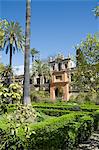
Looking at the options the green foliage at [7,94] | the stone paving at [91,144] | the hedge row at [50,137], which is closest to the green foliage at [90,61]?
the stone paving at [91,144]

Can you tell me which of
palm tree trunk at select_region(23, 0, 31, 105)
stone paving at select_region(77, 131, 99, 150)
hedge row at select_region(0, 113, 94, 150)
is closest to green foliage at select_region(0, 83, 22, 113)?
hedge row at select_region(0, 113, 94, 150)

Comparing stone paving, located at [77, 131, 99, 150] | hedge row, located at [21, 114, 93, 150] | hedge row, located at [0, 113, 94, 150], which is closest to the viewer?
hedge row, located at [0, 113, 94, 150]

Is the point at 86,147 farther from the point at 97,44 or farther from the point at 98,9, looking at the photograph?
the point at 98,9

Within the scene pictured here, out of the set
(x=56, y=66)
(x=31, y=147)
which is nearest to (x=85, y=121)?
(x=31, y=147)

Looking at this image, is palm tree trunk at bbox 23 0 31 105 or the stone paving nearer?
the stone paving

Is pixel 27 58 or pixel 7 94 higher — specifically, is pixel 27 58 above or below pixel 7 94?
above

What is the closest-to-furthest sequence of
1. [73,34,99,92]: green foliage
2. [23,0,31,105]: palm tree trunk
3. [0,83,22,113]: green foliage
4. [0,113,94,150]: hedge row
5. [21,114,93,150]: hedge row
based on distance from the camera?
1. [0,83,22,113]: green foliage
2. [0,113,94,150]: hedge row
3. [21,114,93,150]: hedge row
4. [73,34,99,92]: green foliage
5. [23,0,31,105]: palm tree trunk

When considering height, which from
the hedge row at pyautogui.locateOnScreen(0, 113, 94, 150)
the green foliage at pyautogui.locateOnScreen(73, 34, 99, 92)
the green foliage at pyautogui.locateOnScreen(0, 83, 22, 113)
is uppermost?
the green foliage at pyautogui.locateOnScreen(73, 34, 99, 92)

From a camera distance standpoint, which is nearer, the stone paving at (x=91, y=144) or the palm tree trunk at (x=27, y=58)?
the stone paving at (x=91, y=144)

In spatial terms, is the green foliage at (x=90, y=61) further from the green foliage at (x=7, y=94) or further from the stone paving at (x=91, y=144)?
the green foliage at (x=7, y=94)

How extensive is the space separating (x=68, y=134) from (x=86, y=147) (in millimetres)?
2025

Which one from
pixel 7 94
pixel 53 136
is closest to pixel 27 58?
pixel 53 136

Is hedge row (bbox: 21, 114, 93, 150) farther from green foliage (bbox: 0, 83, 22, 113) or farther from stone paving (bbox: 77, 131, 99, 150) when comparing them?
green foliage (bbox: 0, 83, 22, 113)

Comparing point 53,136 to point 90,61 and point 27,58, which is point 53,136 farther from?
point 27,58
